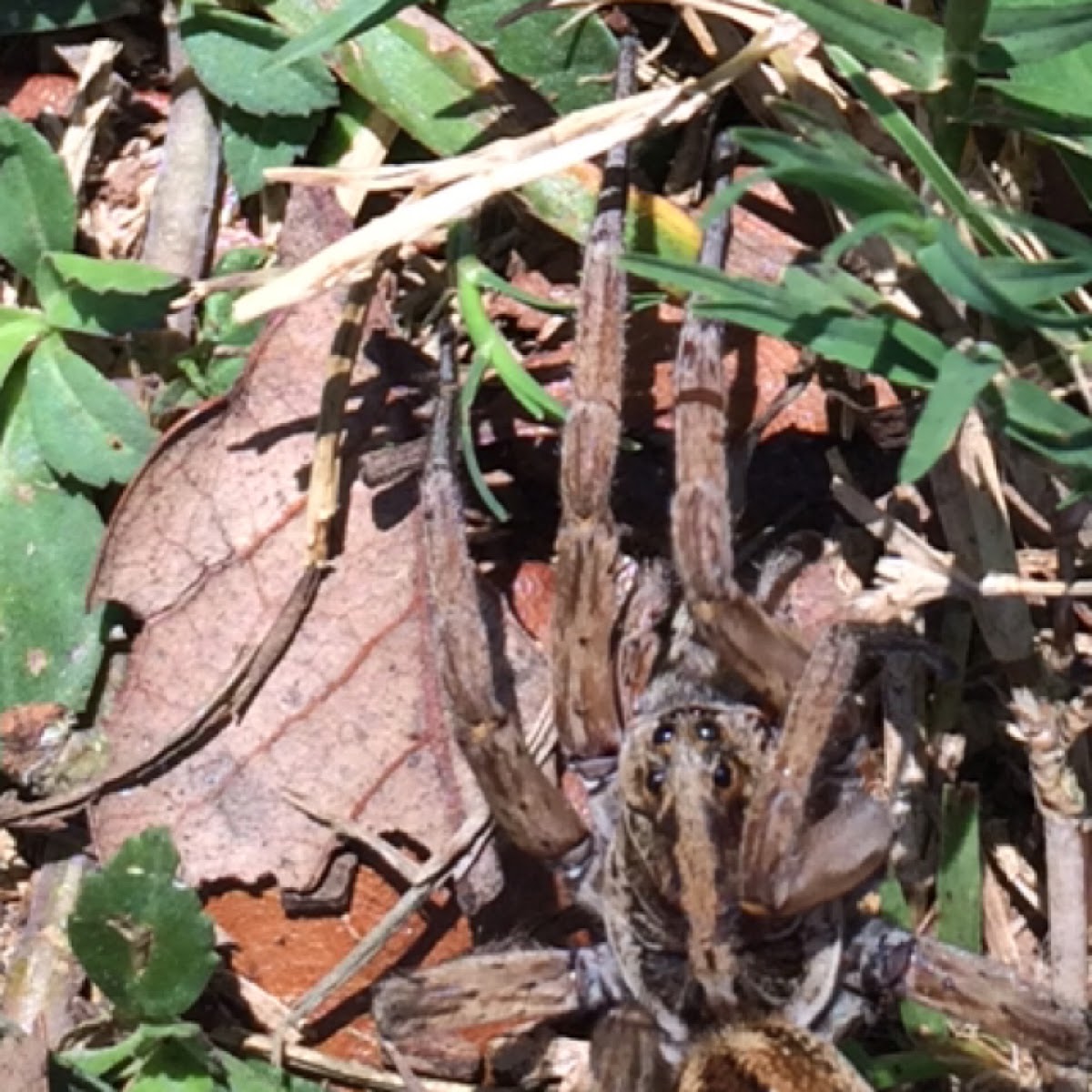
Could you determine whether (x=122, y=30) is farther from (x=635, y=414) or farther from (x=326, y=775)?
(x=326, y=775)

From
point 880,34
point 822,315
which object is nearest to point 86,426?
point 822,315

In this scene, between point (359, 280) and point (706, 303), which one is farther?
point (359, 280)

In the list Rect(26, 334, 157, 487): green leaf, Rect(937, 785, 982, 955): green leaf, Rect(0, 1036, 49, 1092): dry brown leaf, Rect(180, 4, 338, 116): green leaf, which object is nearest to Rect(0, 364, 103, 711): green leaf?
Answer: Rect(26, 334, 157, 487): green leaf

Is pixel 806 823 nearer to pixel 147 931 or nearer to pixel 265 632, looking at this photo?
pixel 265 632

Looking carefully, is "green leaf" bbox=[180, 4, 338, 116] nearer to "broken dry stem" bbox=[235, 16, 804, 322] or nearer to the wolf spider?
"broken dry stem" bbox=[235, 16, 804, 322]

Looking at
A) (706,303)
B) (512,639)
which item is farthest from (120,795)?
(706,303)

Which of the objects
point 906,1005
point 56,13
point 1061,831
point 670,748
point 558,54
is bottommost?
point 906,1005
